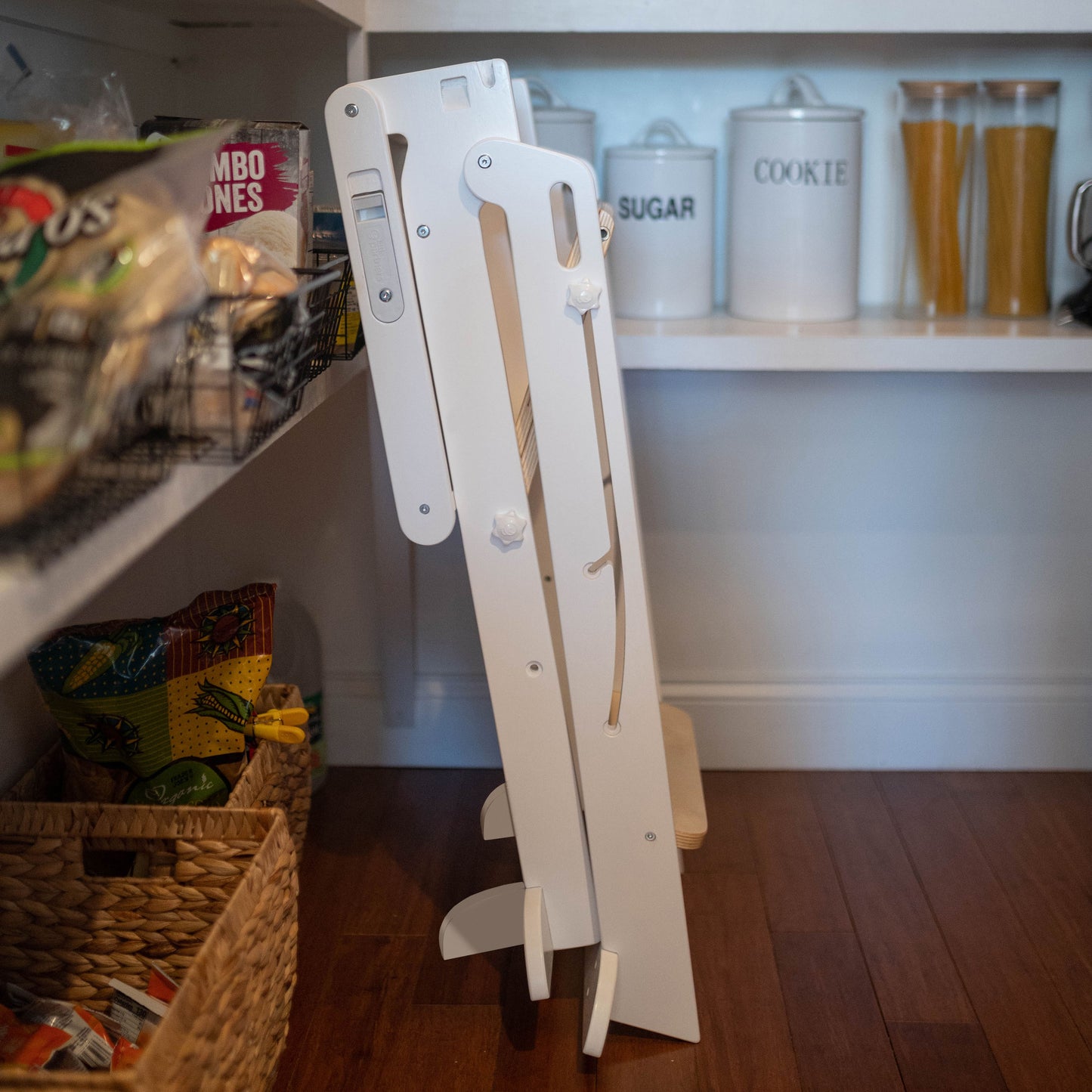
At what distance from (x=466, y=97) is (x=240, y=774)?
696 mm

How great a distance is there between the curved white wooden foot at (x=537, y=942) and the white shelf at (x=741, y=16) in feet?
3.03

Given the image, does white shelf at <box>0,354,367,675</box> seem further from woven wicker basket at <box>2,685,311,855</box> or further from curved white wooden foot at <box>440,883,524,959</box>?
curved white wooden foot at <box>440,883,524,959</box>

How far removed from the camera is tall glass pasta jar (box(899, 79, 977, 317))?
138cm

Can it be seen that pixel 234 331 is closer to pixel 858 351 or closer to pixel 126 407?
pixel 126 407

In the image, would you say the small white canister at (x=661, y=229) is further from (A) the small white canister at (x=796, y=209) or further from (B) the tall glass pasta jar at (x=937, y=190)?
(B) the tall glass pasta jar at (x=937, y=190)

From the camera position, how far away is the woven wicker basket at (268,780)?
1119 mm

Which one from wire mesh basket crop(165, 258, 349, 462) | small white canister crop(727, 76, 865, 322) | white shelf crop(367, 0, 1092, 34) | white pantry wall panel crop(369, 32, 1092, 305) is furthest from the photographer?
Answer: white pantry wall panel crop(369, 32, 1092, 305)

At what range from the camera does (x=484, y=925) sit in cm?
115

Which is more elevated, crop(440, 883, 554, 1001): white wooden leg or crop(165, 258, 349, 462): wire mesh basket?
crop(165, 258, 349, 462): wire mesh basket

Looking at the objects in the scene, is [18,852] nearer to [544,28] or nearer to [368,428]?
[368,428]

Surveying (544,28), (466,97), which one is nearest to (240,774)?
(466,97)

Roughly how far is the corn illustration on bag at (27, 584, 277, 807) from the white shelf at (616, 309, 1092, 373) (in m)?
0.53

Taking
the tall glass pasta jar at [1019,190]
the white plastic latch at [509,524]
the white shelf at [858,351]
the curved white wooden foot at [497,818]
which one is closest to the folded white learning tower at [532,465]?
the white plastic latch at [509,524]

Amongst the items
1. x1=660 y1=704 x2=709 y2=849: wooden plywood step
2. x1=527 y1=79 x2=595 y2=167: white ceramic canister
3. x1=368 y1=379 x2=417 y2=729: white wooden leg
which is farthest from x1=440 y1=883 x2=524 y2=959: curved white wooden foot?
x1=527 y1=79 x2=595 y2=167: white ceramic canister
